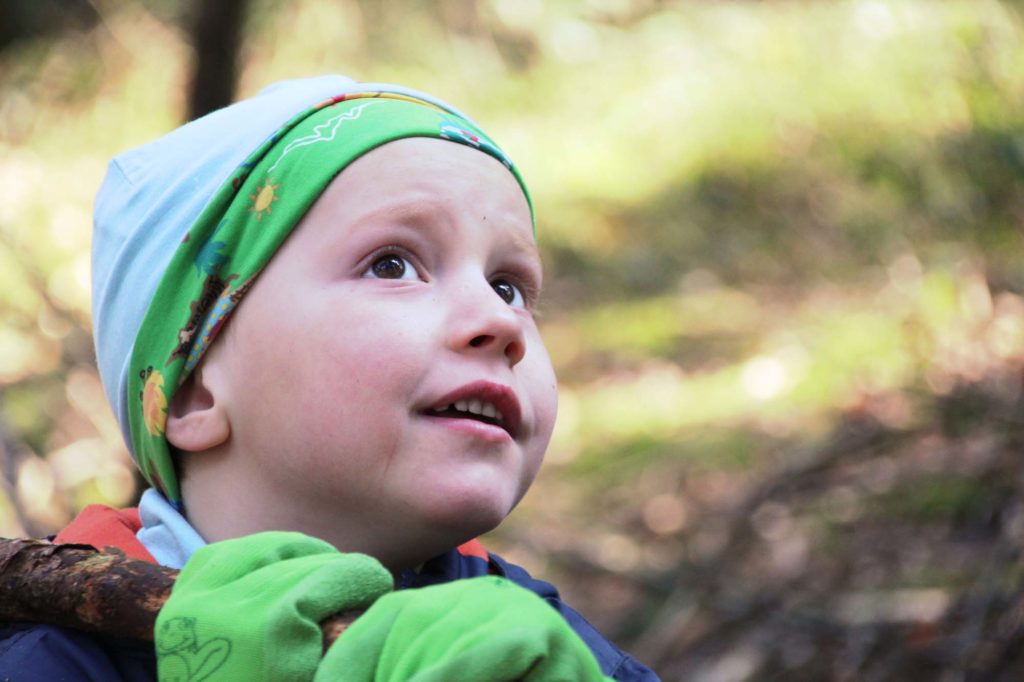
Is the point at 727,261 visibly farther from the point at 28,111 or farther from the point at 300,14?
the point at 28,111

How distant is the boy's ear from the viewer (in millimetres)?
1633

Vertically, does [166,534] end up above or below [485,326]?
below

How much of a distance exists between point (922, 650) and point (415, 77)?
17.2 ft

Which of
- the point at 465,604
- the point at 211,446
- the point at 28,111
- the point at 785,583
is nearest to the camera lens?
the point at 465,604

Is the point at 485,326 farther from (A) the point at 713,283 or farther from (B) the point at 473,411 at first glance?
(A) the point at 713,283

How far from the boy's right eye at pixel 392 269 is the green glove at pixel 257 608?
0.47m

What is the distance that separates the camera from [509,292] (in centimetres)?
181

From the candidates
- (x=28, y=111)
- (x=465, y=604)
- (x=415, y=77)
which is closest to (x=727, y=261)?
(x=415, y=77)

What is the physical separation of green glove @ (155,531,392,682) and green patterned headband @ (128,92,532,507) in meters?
0.50

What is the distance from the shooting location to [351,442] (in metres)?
1.49

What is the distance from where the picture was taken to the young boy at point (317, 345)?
1.48m

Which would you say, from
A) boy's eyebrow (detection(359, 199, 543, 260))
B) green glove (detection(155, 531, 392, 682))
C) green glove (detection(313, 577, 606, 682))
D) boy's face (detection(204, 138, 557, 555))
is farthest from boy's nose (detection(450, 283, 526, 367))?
green glove (detection(313, 577, 606, 682))

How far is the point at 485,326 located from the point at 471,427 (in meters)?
0.13

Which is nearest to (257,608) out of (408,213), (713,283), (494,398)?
(494,398)
